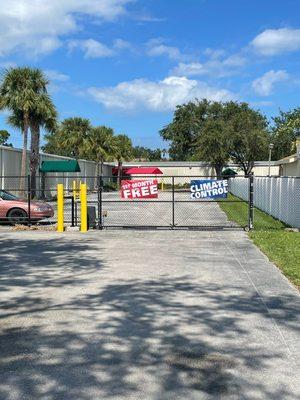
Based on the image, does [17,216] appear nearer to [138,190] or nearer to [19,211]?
[19,211]

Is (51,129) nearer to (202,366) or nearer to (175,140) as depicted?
(202,366)

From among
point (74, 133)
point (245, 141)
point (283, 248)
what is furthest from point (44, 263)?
point (74, 133)

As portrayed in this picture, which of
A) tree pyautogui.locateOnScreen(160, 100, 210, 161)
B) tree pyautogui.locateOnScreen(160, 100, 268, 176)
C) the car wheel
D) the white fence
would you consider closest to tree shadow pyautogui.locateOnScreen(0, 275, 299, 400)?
the white fence

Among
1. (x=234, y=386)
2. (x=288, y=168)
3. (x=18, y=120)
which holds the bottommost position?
(x=234, y=386)

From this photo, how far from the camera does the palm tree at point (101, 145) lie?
62938 mm

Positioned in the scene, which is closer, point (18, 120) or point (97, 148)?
point (18, 120)

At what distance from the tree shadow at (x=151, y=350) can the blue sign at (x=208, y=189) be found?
9762mm

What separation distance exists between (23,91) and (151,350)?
100ft

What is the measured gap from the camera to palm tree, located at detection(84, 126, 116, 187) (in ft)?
206

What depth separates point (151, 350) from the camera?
5184 mm

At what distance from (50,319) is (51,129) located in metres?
30.8

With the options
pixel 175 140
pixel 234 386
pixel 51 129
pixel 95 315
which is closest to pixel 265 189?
pixel 51 129

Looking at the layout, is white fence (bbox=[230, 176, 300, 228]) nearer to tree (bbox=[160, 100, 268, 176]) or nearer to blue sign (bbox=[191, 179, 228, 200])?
blue sign (bbox=[191, 179, 228, 200])

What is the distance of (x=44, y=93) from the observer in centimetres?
3459
